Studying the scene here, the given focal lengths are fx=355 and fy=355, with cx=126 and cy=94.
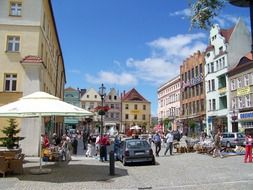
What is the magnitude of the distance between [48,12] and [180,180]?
21.9m

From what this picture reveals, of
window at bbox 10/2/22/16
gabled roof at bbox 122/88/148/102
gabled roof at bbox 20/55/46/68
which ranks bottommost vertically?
gabled roof at bbox 20/55/46/68

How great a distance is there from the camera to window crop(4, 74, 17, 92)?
2465 centimetres

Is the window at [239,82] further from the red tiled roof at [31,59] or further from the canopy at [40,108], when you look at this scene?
the canopy at [40,108]

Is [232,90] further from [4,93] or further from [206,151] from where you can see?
[4,93]

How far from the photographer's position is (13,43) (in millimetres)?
25297

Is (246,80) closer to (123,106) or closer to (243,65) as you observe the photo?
(243,65)

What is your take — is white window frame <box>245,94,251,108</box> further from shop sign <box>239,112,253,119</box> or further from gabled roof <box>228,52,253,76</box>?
gabled roof <box>228,52,253,76</box>

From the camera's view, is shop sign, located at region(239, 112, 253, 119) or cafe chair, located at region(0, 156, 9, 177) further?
shop sign, located at region(239, 112, 253, 119)

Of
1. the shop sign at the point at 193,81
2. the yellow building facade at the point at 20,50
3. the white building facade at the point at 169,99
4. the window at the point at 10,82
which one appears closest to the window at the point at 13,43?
the yellow building facade at the point at 20,50

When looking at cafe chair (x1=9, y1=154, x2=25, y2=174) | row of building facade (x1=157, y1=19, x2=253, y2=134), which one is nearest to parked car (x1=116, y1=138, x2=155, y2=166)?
cafe chair (x1=9, y1=154, x2=25, y2=174)

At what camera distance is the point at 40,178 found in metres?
14.0

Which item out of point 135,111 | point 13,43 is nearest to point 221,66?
point 13,43

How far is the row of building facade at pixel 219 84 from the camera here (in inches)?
1902

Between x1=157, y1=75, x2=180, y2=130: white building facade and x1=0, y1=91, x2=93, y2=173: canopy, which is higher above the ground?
x1=157, y1=75, x2=180, y2=130: white building facade
